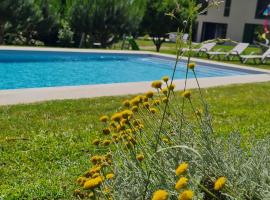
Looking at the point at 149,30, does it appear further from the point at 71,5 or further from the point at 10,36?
the point at 10,36

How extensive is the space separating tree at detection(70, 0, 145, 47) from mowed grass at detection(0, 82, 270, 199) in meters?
12.8

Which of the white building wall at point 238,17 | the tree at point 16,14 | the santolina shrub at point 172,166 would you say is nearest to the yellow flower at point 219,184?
the santolina shrub at point 172,166

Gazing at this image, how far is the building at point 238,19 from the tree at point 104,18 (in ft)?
59.0

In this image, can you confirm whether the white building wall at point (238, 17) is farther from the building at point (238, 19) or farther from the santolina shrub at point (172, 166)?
the santolina shrub at point (172, 166)

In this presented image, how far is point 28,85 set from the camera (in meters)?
11.3

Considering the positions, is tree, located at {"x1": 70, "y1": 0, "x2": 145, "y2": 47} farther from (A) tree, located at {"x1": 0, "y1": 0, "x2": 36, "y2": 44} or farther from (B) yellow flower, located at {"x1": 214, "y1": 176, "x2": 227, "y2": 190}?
(B) yellow flower, located at {"x1": 214, "y1": 176, "x2": 227, "y2": 190}

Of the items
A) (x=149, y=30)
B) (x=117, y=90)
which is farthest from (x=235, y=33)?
(x=117, y=90)

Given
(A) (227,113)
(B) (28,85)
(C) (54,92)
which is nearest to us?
(A) (227,113)

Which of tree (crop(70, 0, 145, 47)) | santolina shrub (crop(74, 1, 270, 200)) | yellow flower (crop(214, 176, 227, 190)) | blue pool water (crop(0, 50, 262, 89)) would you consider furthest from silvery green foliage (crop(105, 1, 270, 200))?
tree (crop(70, 0, 145, 47))

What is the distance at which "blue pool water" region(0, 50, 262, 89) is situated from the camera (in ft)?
40.3

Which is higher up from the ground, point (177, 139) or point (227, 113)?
point (177, 139)

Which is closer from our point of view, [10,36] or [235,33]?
[10,36]

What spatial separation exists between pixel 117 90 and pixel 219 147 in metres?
5.71

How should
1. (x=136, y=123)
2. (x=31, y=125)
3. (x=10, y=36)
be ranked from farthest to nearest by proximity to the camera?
(x=10, y=36) → (x=31, y=125) → (x=136, y=123)
